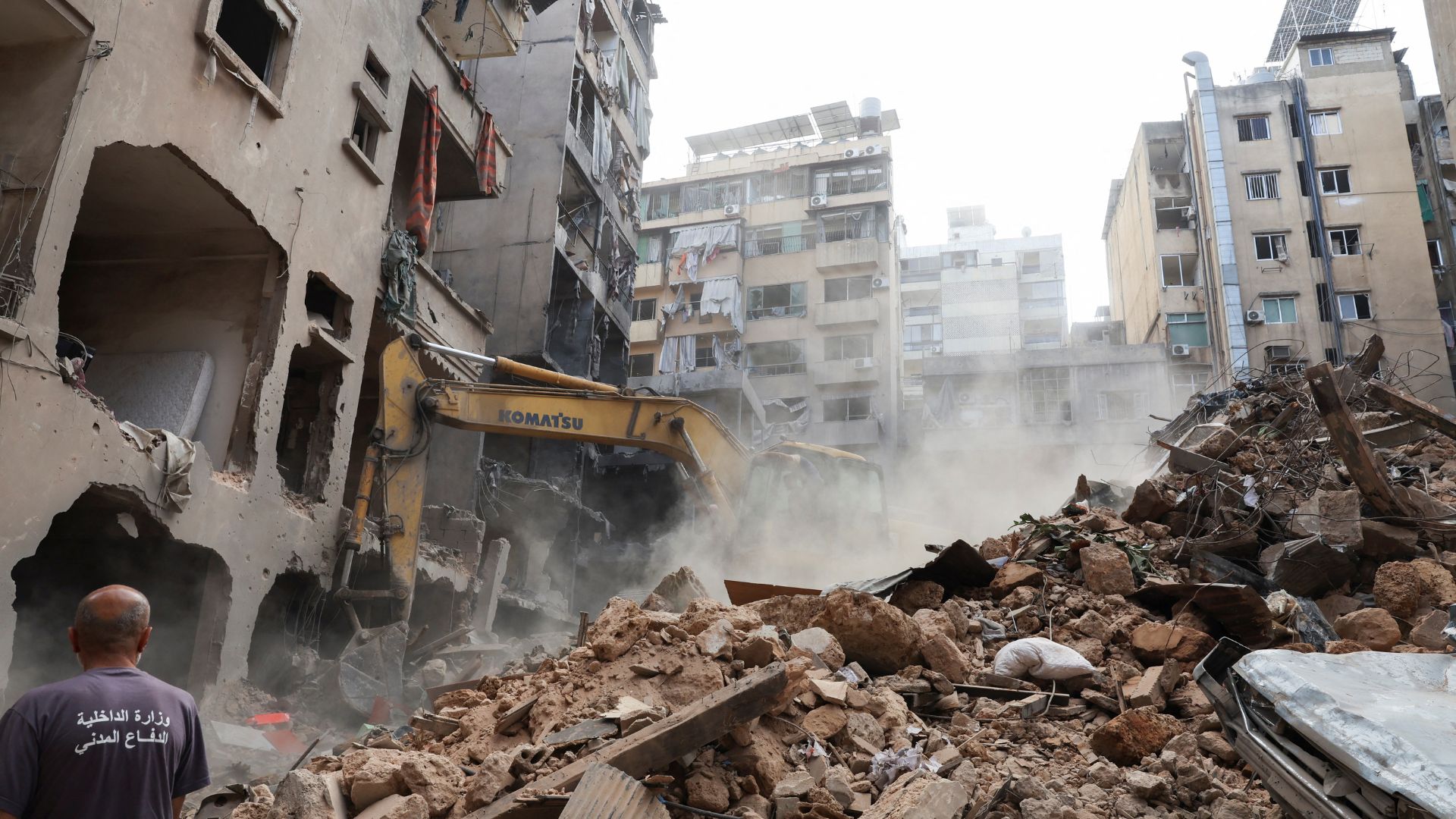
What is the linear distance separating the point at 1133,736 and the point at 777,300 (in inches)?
1491

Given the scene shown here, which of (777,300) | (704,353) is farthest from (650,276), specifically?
(777,300)

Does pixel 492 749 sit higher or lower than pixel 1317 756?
lower

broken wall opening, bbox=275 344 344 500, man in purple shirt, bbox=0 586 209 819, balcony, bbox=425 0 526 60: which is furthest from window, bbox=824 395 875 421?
man in purple shirt, bbox=0 586 209 819

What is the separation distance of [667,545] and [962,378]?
813 inches

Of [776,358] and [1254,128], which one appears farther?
[776,358]

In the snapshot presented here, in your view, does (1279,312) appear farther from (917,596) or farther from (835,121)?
(917,596)

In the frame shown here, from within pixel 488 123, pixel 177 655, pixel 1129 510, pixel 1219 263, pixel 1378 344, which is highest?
pixel 1219 263

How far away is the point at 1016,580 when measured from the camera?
798 cm

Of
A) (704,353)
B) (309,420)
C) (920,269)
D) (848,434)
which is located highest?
(920,269)

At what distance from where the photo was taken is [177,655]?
33.2 ft

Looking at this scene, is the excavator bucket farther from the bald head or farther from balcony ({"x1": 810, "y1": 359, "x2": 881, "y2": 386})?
balcony ({"x1": 810, "y1": 359, "x2": 881, "y2": 386})

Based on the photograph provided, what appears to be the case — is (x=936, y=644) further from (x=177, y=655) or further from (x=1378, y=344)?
(x=1378, y=344)

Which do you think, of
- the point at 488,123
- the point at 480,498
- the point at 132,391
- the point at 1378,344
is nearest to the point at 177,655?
the point at 132,391

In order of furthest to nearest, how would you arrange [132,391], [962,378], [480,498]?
[962,378]
[480,498]
[132,391]
